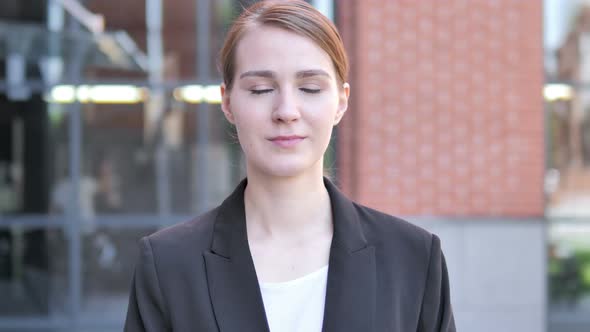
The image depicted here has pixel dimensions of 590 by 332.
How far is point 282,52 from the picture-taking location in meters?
1.74

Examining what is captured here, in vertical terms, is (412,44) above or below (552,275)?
above

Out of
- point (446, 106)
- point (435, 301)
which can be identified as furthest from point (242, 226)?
point (446, 106)

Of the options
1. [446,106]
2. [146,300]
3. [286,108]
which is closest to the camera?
[286,108]

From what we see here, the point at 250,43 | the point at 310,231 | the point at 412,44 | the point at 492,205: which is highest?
the point at 412,44

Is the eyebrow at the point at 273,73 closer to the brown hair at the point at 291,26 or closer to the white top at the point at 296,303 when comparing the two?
the brown hair at the point at 291,26

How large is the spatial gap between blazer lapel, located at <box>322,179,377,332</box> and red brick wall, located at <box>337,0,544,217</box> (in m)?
4.61

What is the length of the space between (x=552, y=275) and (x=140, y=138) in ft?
11.7

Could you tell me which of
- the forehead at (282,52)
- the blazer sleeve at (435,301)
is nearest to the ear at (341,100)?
the forehead at (282,52)

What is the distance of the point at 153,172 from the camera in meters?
6.98

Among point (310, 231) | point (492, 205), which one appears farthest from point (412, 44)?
point (310, 231)

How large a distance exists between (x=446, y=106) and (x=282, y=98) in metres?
4.91

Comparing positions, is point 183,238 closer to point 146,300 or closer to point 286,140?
point 146,300

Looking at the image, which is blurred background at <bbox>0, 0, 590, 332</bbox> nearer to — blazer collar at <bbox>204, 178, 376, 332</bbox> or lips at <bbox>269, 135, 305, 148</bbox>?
blazer collar at <bbox>204, 178, 376, 332</bbox>

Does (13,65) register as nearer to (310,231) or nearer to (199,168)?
(199,168)
